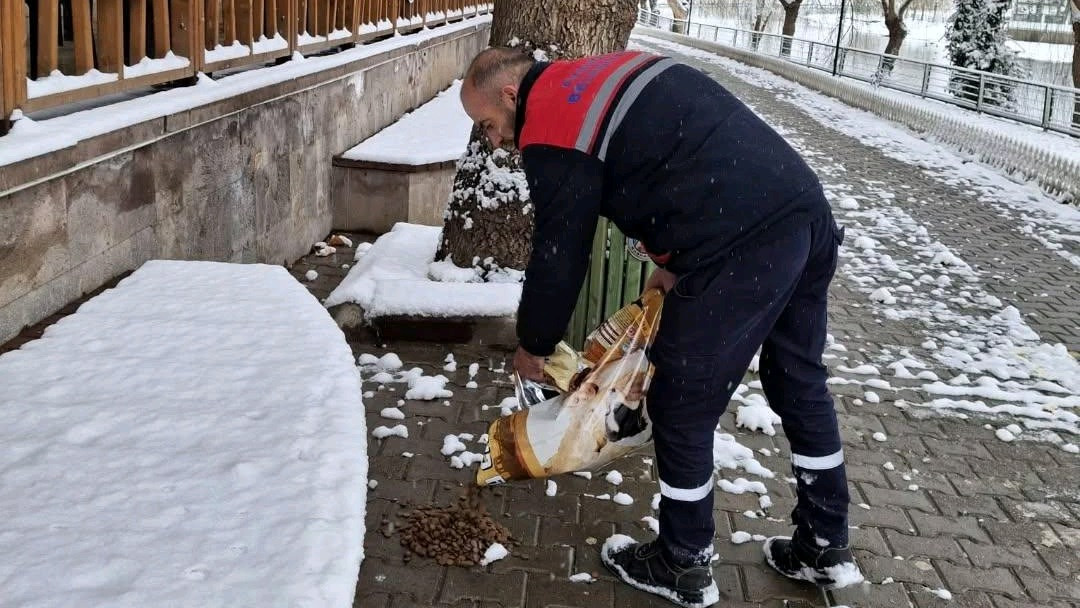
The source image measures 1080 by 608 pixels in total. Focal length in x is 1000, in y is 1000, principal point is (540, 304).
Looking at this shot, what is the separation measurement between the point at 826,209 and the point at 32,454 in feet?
7.37

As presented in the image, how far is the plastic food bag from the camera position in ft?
10.4

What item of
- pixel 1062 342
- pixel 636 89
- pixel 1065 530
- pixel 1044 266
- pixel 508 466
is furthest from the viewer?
pixel 1044 266

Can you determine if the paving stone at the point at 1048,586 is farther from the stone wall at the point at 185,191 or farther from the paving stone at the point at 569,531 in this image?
the stone wall at the point at 185,191

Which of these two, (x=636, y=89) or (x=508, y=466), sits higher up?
(x=636, y=89)

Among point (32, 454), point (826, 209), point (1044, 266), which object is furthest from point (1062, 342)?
point (32, 454)

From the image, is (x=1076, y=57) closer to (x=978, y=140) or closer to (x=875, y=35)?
(x=978, y=140)

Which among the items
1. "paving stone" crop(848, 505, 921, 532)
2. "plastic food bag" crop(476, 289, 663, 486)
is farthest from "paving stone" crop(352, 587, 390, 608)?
"paving stone" crop(848, 505, 921, 532)

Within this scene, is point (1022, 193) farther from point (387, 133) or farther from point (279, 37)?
point (279, 37)

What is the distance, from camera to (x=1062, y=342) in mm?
6410

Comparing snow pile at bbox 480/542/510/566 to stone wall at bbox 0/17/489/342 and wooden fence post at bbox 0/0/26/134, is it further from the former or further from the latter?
wooden fence post at bbox 0/0/26/134

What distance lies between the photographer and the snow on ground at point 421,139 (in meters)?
8.17

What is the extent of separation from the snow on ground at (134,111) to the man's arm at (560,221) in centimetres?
191

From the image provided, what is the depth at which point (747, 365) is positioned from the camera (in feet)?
9.63

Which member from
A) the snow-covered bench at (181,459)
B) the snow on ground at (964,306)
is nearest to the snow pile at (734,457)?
the snow on ground at (964,306)
